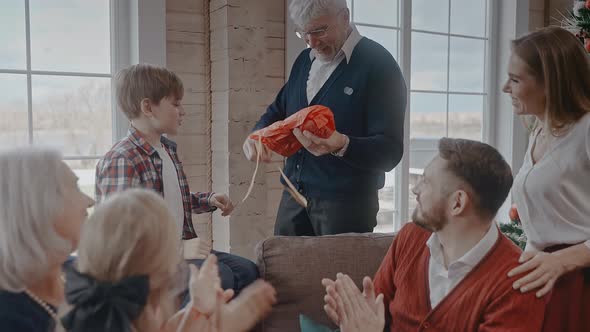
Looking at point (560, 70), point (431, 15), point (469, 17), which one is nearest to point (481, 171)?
point (560, 70)

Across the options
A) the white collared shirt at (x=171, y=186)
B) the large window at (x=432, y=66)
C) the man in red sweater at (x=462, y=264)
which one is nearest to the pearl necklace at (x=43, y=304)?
the man in red sweater at (x=462, y=264)

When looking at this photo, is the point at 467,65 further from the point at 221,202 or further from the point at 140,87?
the point at 140,87

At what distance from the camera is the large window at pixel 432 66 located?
12.1ft

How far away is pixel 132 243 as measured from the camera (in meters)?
1.05

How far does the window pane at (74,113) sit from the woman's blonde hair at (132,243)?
5.55 feet

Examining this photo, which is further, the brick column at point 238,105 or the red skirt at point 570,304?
the brick column at point 238,105

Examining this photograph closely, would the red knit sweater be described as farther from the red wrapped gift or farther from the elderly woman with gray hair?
the elderly woman with gray hair

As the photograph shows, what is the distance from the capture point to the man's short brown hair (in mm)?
1418

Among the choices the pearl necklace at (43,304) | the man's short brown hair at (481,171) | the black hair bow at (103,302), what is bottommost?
the pearl necklace at (43,304)

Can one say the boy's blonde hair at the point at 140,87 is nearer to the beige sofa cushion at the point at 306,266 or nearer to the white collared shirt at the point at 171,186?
the white collared shirt at the point at 171,186

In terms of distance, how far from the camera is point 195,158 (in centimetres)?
289

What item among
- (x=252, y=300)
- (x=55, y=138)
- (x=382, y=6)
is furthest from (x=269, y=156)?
(x=382, y=6)

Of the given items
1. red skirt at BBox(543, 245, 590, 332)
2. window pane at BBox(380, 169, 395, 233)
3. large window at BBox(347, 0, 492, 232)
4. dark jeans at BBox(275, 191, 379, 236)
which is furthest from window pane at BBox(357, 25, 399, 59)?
red skirt at BBox(543, 245, 590, 332)

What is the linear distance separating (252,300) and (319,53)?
103cm
